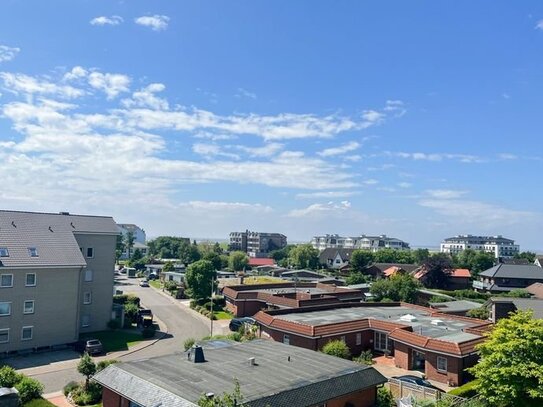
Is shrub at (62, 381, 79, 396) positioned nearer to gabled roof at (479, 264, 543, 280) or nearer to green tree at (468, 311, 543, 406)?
green tree at (468, 311, 543, 406)

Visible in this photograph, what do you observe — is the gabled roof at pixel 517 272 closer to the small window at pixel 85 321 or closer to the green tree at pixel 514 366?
the green tree at pixel 514 366

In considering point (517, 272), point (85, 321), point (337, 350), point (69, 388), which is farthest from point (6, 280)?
point (517, 272)

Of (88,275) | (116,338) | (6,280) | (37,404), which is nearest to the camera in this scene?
(37,404)

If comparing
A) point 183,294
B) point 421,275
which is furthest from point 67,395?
point 421,275

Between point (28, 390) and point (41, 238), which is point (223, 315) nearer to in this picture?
point (41, 238)

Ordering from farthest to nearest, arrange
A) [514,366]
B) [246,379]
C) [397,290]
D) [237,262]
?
[237,262]
[397,290]
[514,366]
[246,379]

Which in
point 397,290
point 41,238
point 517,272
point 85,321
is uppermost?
point 41,238

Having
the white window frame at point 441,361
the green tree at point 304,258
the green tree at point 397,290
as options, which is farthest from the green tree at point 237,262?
the white window frame at point 441,361

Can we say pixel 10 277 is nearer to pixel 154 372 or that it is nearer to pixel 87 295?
pixel 87 295

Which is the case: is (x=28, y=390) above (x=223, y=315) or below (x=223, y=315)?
above
